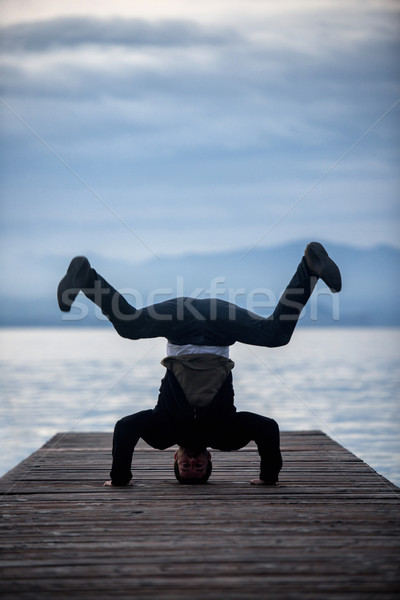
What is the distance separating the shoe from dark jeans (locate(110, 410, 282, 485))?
1.00 meters

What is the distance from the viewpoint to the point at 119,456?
4957mm

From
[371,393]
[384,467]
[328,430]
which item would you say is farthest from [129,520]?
[371,393]

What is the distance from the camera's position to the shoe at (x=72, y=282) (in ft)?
14.8

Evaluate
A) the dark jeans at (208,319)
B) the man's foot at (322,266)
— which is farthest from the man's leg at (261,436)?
the man's foot at (322,266)

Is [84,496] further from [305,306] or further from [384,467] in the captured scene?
[384,467]

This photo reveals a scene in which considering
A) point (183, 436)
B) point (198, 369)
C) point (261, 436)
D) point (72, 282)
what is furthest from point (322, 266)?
point (72, 282)

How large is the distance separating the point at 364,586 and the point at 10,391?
1652 cm

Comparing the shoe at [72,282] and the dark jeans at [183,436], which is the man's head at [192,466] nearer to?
the dark jeans at [183,436]

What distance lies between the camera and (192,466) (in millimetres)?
5012

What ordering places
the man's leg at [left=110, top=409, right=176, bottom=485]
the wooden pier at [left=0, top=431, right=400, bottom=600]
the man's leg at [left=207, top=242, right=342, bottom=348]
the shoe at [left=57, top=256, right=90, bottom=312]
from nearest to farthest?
the wooden pier at [left=0, top=431, right=400, bottom=600], the shoe at [left=57, top=256, right=90, bottom=312], the man's leg at [left=207, top=242, right=342, bottom=348], the man's leg at [left=110, top=409, right=176, bottom=485]

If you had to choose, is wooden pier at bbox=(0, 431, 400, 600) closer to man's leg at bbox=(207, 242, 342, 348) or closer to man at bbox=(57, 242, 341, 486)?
man at bbox=(57, 242, 341, 486)

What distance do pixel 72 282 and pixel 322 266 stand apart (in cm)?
164

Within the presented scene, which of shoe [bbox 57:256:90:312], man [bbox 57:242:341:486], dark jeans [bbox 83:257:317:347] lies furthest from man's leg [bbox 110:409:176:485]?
shoe [bbox 57:256:90:312]

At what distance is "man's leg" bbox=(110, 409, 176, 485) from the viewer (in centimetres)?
495
